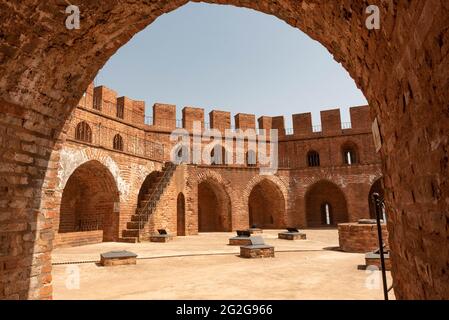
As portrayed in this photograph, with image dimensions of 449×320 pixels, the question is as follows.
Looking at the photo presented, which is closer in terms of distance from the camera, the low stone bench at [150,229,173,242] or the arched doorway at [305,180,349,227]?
the low stone bench at [150,229,173,242]

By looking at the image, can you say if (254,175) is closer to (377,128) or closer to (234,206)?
(234,206)

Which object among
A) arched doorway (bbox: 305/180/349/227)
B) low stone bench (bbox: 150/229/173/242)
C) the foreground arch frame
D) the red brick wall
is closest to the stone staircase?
low stone bench (bbox: 150/229/173/242)

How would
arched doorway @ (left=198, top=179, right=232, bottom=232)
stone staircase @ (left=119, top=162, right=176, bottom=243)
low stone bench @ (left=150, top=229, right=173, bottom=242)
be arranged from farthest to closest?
arched doorway @ (left=198, top=179, right=232, bottom=232) → low stone bench @ (left=150, top=229, right=173, bottom=242) → stone staircase @ (left=119, top=162, right=176, bottom=243)

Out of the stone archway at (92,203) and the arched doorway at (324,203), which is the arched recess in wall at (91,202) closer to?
the stone archway at (92,203)

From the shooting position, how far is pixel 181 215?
19875mm

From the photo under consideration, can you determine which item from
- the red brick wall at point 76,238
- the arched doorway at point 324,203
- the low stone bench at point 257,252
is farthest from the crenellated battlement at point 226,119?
the low stone bench at point 257,252

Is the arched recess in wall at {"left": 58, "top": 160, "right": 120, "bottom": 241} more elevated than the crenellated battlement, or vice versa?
the crenellated battlement

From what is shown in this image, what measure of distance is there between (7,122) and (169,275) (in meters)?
5.04

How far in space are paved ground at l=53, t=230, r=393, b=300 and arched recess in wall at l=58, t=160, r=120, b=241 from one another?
514 centimetres

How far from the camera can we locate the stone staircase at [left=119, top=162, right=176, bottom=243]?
1542 centimetres

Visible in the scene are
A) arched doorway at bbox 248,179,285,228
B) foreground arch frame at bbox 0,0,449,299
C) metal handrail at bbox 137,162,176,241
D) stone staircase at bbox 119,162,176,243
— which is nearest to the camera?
foreground arch frame at bbox 0,0,449,299

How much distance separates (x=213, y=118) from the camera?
26875 mm

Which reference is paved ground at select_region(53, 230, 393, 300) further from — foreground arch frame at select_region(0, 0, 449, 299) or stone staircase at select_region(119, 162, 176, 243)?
stone staircase at select_region(119, 162, 176, 243)

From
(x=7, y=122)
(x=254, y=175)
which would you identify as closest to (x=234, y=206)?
(x=254, y=175)
